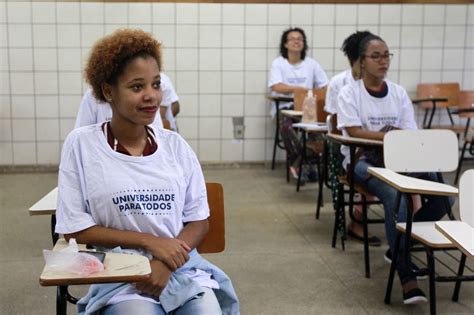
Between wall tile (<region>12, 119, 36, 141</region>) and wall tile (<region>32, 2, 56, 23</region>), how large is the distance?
3.20 ft

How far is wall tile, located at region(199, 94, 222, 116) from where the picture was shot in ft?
21.2

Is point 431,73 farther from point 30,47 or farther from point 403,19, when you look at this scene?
point 30,47

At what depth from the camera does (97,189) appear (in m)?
1.83

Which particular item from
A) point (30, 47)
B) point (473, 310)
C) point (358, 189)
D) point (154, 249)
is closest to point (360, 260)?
point (358, 189)

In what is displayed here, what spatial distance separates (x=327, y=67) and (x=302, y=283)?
3.63 meters

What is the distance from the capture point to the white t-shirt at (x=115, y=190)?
6.01ft

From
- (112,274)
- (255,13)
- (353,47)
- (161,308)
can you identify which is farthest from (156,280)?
(255,13)

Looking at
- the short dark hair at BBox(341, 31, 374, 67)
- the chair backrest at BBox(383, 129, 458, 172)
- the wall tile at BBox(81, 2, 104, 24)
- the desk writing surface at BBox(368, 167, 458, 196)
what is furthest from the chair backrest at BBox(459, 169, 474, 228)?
the wall tile at BBox(81, 2, 104, 24)

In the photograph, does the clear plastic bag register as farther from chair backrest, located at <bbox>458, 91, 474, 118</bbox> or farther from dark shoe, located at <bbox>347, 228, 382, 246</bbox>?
chair backrest, located at <bbox>458, 91, 474, 118</bbox>

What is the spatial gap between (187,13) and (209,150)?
1391 millimetres

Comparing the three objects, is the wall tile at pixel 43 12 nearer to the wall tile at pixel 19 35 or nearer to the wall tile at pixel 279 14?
the wall tile at pixel 19 35

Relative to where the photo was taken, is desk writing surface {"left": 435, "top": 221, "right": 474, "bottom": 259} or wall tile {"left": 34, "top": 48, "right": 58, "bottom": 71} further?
wall tile {"left": 34, "top": 48, "right": 58, "bottom": 71}

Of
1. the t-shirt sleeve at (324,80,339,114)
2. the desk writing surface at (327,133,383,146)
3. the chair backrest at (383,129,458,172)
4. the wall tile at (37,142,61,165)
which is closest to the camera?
the chair backrest at (383,129,458,172)

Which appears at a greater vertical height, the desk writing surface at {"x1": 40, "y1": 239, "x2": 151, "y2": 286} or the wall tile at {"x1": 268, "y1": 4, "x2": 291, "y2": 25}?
the wall tile at {"x1": 268, "y1": 4, "x2": 291, "y2": 25}
